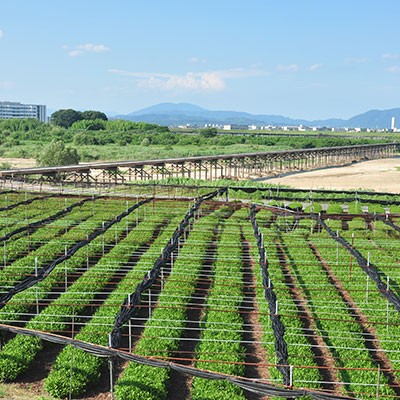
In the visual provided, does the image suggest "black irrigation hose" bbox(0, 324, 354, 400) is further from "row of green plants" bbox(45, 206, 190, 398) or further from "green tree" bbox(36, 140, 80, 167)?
"green tree" bbox(36, 140, 80, 167)

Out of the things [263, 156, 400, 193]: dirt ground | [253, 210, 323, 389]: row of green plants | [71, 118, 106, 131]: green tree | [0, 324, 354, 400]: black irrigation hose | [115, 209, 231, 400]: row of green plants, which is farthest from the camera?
[71, 118, 106, 131]: green tree

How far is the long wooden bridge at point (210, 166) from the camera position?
5594 cm

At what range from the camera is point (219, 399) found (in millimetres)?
12562

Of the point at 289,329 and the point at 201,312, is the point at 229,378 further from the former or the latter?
the point at 201,312

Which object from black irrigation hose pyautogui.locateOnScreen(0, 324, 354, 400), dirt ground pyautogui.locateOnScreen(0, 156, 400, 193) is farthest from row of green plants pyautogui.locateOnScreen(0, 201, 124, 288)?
dirt ground pyautogui.locateOnScreen(0, 156, 400, 193)

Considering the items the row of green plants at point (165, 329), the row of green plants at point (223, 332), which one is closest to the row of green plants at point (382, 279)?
the row of green plants at point (223, 332)

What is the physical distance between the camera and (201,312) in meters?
18.7

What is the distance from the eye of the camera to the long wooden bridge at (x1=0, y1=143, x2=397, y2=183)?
184 ft

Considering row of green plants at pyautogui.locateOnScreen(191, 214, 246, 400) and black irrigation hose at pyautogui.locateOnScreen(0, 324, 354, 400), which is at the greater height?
black irrigation hose at pyautogui.locateOnScreen(0, 324, 354, 400)

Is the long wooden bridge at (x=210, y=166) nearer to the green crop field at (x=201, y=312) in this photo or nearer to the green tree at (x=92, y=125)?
the green crop field at (x=201, y=312)

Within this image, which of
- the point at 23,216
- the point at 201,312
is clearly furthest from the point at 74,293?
→ the point at 23,216

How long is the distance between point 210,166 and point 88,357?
6817 centimetres

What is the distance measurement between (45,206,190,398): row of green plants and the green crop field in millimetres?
40

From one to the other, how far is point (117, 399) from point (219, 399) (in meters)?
2.52
